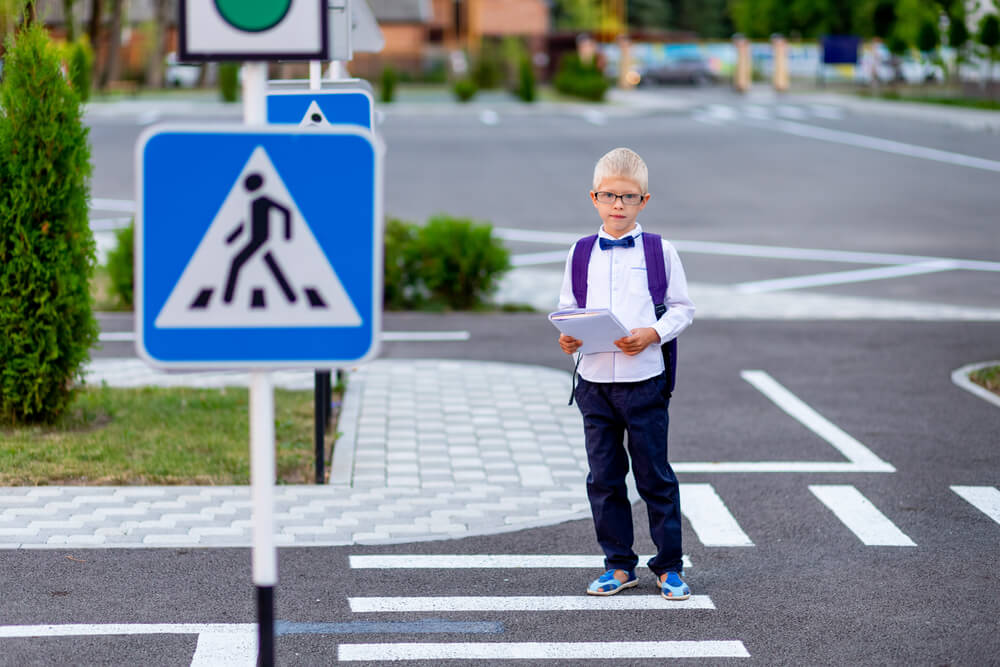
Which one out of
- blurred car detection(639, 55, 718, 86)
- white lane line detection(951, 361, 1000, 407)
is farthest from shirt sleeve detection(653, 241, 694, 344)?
blurred car detection(639, 55, 718, 86)

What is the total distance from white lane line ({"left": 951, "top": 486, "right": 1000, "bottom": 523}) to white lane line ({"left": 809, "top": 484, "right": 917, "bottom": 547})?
1.73 feet

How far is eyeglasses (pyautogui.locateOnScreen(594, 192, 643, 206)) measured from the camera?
5.53m

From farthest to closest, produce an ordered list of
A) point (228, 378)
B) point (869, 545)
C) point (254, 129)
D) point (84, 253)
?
point (228, 378)
point (84, 253)
point (869, 545)
point (254, 129)

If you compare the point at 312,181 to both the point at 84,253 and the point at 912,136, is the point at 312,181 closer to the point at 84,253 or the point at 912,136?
the point at 84,253

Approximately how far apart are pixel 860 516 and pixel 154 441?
4031mm

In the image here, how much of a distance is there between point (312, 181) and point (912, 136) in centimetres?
3446

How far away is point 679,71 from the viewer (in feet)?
223

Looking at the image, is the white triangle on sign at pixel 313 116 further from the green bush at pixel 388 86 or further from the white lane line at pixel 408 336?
the green bush at pixel 388 86

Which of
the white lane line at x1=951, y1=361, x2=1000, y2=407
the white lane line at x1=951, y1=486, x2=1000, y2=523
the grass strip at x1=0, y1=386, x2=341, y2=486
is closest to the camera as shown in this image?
the white lane line at x1=951, y1=486, x2=1000, y2=523

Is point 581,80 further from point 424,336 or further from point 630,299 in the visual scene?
point 630,299

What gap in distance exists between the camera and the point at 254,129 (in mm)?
3441

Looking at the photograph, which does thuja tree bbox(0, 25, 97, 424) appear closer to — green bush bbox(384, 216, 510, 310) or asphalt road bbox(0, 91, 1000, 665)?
asphalt road bbox(0, 91, 1000, 665)

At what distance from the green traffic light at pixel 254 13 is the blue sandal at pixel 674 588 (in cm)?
307

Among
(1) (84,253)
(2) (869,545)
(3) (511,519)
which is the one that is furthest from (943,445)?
(1) (84,253)
